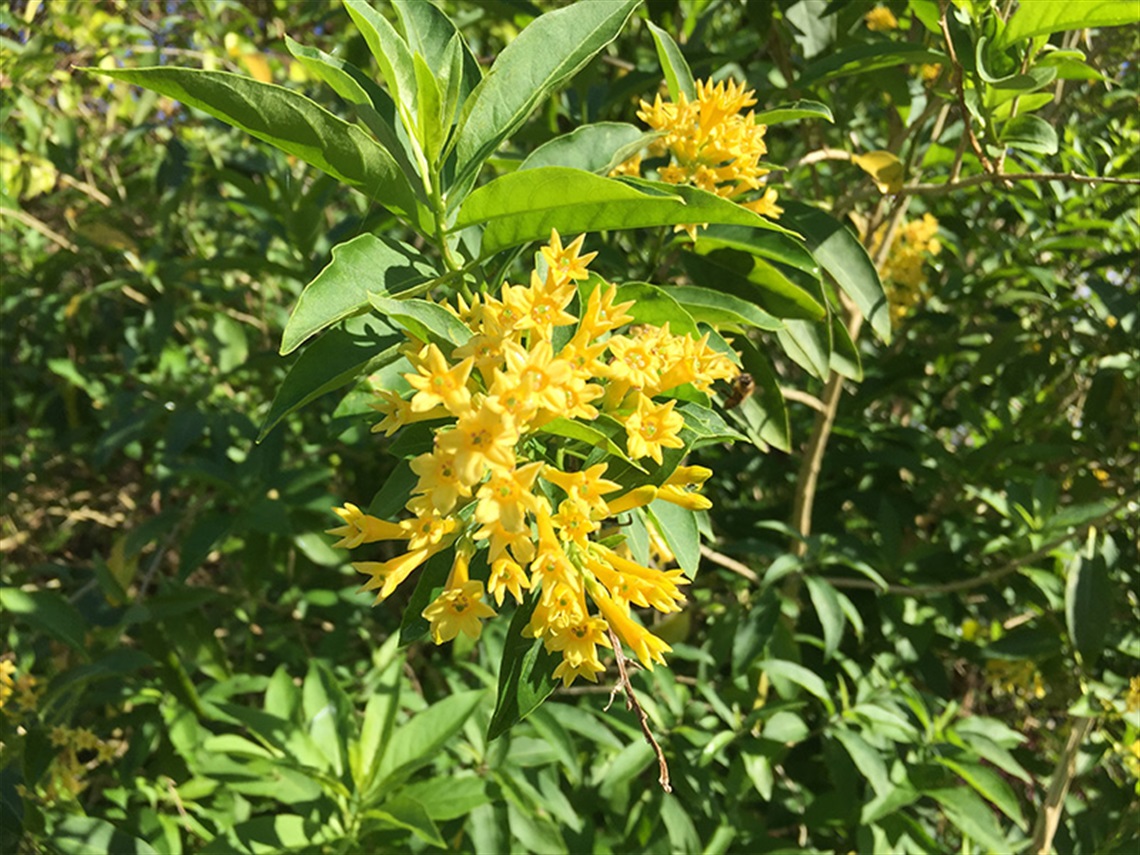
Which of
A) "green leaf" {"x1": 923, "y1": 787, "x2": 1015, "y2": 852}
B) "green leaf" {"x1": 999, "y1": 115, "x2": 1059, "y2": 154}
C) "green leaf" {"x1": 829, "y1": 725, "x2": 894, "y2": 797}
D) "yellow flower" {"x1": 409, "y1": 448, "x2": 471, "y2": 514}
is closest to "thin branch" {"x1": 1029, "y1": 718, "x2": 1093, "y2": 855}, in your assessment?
"green leaf" {"x1": 923, "y1": 787, "x2": 1015, "y2": 852}

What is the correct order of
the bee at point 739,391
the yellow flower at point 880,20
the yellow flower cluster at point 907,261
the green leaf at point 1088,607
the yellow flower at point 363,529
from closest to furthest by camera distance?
the yellow flower at point 363,529 < the bee at point 739,391 < the green leaf at point 1088,607 < the yellow flower cluster at point 907,261 < the yellow flower at point 880,20

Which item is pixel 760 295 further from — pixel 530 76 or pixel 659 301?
pixel 530 76

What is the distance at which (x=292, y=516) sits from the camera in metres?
2.46

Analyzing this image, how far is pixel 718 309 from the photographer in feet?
4.58

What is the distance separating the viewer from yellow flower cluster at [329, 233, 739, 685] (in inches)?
38.4

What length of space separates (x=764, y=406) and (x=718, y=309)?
1.36 ft

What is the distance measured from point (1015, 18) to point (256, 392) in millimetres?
2706

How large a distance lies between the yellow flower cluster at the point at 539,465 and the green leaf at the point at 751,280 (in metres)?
0.45

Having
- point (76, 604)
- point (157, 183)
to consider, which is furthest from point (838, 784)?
point (157, 183)

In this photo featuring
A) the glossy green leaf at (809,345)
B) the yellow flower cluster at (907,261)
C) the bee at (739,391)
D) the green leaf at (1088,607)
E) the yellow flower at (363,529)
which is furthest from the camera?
the yellow flower cluster at (907,261)

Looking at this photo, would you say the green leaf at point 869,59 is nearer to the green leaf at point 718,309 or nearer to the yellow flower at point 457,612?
the green leaf at point 718,309

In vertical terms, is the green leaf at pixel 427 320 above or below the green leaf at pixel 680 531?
above

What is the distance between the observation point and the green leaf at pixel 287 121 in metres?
0.97

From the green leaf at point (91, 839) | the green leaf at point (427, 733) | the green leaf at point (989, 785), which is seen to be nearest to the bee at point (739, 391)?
the green leaf at point (427, 733)
